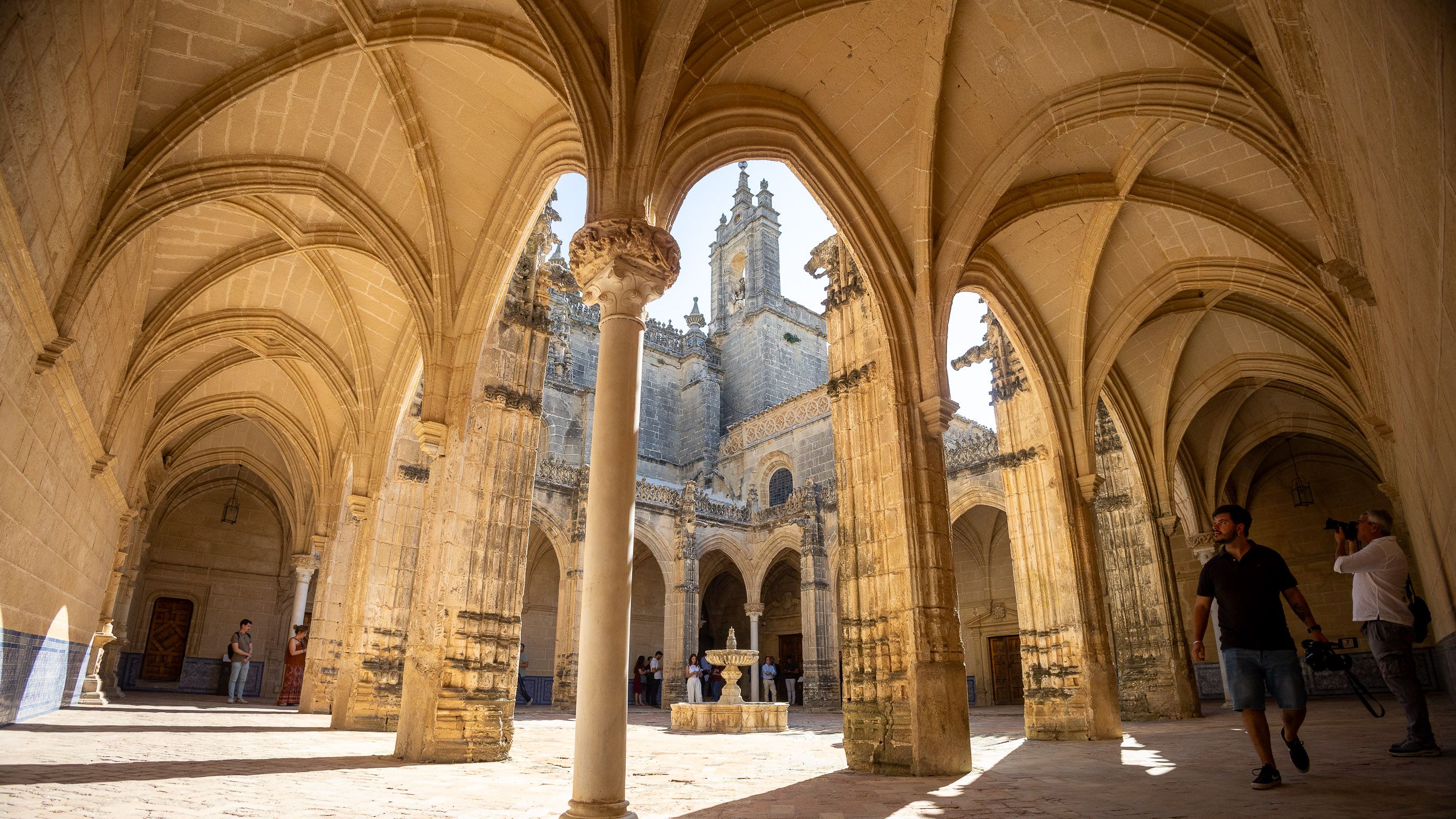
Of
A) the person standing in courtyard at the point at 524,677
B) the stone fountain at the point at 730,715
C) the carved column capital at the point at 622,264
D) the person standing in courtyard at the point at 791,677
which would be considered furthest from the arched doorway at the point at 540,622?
the carved column capital at the point at 622,264

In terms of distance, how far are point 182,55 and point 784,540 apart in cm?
1711

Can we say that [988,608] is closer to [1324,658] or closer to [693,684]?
[693,684]

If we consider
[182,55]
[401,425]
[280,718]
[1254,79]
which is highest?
[182,55]

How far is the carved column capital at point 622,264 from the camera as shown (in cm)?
490

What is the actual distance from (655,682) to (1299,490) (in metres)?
16.4

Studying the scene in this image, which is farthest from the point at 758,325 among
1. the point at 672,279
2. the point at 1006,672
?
the point at 672,279

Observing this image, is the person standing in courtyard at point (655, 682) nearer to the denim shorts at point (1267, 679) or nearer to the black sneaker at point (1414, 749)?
the black sneaker at point (1414, 749)

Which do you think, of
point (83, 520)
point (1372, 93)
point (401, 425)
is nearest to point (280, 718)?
point (83, 520)

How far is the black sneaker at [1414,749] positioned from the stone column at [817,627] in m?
14.5

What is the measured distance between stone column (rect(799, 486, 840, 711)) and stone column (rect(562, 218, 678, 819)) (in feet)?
49.9

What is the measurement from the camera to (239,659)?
15.1 metres

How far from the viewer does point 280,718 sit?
11.3 metres

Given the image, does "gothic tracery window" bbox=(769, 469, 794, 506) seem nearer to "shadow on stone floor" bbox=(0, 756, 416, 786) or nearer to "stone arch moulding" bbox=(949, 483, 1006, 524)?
"stone arch moulding" bbox=(949, 483, 1006, 524)

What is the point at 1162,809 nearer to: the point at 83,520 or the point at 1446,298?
the point at 1446,298
